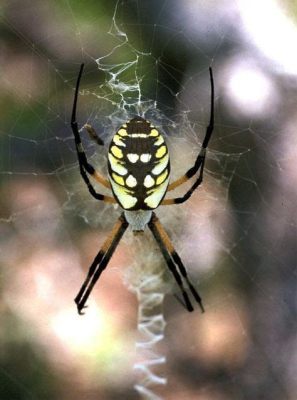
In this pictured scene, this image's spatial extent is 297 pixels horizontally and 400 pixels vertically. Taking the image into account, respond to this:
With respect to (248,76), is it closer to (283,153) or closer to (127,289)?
(283,153)

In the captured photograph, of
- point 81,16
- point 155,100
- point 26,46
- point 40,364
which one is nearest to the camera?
point 155,100

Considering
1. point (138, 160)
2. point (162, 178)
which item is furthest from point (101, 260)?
point (138, 160)

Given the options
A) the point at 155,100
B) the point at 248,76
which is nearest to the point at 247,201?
the point at 248,76

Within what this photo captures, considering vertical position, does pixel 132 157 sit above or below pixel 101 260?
above

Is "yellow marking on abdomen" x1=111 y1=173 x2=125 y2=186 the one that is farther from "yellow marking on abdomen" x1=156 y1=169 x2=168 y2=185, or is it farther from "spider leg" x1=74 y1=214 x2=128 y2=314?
"spider leg" x1=74 y1=214 x2=128 y2=314

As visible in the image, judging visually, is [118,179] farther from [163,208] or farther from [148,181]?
[163,208]
